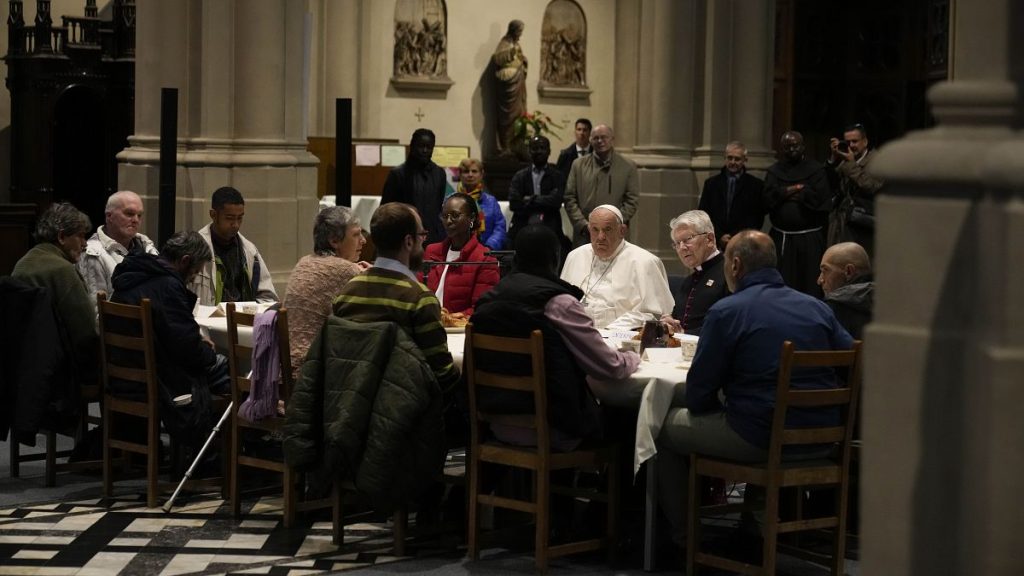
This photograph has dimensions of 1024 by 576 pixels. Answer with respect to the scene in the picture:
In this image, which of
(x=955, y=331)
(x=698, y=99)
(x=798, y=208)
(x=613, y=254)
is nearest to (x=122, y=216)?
(x=613, y=254)

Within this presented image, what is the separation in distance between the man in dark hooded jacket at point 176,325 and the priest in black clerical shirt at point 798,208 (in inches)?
198

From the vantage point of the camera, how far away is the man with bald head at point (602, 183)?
11.2 metres

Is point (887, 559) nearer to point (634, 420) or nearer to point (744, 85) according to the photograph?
point (634, 420)

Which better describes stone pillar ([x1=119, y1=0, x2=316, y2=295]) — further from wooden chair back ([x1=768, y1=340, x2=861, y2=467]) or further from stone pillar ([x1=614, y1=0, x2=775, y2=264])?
Result: wooden chair back ([x1=768, y1=340, x2=861, y2=467])

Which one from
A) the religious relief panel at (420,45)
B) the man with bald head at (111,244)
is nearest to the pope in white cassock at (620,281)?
the man with bald head at (111,244)

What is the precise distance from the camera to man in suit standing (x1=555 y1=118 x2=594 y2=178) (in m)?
12.2

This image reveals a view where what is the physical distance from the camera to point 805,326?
566 centimetres

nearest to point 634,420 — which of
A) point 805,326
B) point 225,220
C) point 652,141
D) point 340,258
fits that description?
point 805,326

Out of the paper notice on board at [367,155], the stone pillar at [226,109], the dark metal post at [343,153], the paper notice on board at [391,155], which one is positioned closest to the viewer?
the dark metal post at [343,153]

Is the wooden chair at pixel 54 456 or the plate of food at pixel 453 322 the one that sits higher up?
the plate of food at pixel 453 322

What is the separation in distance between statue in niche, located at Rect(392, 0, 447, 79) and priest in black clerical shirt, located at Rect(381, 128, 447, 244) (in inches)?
187

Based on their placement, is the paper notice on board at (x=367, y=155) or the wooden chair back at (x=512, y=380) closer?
the wooden chair back at (x=512, y=380)

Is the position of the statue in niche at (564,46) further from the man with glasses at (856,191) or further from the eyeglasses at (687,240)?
the eyeglasses at (687,240)

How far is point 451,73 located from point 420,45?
406mm
